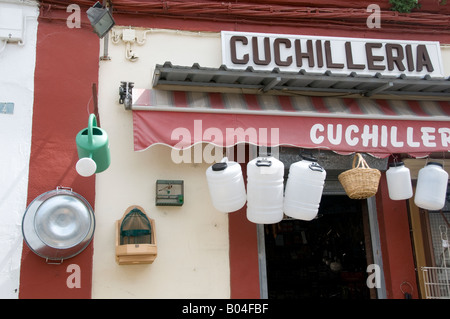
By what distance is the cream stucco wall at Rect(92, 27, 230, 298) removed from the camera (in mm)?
4965

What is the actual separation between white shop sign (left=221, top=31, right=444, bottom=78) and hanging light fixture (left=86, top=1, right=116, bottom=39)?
1394 millimetres

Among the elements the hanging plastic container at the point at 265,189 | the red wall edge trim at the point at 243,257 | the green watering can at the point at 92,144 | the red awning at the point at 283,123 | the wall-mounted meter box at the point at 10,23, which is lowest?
the red wall edge trim at the point at 243,257

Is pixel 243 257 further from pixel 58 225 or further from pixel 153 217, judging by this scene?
pixel 58 225

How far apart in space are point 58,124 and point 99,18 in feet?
3.90

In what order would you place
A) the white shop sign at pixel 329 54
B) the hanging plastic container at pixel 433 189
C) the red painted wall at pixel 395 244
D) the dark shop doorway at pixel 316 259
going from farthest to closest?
1. the dark shop doorway at pixel 316 259
2. the white shop sign at pixel 329 54
3. the red painted wall at pixel 395 244
4. the hanging plastic container at pixel 433 189

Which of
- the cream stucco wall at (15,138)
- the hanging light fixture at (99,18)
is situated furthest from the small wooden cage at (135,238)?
the hanging light fixture at (99,18)

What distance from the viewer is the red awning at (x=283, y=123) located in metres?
4.95

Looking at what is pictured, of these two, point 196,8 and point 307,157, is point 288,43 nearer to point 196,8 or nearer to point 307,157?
point 196,8

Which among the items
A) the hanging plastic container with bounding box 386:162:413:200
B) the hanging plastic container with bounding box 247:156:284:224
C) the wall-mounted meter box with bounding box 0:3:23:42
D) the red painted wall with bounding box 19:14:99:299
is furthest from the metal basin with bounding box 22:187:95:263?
the hanging plastic container with bounding box 386:162:413:200

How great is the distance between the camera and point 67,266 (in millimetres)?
4840

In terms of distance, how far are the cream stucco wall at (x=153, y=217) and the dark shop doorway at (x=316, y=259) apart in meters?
2.49

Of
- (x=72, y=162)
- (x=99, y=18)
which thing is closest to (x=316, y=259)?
(x=72, y=162)

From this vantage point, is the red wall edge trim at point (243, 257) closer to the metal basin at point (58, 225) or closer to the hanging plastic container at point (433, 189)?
the metal basin at point (58, 225)
